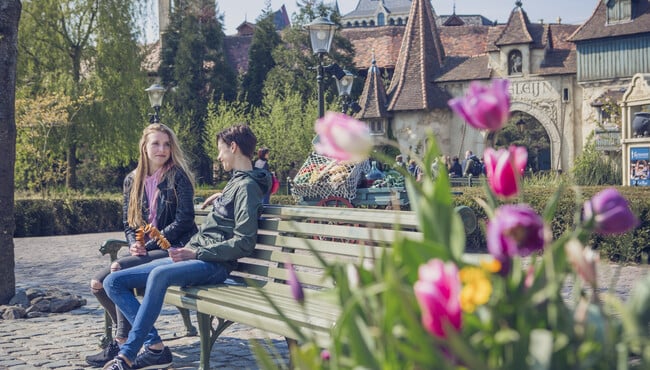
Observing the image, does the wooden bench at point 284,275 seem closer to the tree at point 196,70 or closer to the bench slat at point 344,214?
the bench slat at point 344,214

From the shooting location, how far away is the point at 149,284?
486 centimetres

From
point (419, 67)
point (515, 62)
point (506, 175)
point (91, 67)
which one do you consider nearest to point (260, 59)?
point (419, 67)

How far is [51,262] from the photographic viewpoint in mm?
13539

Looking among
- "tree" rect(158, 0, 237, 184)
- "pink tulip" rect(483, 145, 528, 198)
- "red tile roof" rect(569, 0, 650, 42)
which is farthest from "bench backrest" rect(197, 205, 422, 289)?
"tree" rect(158, 0, 237, 184)

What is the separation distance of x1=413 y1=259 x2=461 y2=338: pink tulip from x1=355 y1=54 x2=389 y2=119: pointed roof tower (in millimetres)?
44530

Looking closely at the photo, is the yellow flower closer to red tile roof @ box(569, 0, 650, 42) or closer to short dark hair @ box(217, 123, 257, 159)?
short dark hair @ box(217, 123, 257, 159)

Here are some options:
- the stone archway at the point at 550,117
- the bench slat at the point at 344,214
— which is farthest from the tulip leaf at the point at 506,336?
the stone archway at the point at 550,117

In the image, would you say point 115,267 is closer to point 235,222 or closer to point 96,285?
point 96,285

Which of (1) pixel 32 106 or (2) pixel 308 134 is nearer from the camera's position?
(1) pixel 32 106

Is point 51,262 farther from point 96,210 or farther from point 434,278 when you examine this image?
point 434,278

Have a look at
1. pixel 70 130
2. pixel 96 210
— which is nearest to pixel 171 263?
pixel 96 210

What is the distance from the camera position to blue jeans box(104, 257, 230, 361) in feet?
15.5

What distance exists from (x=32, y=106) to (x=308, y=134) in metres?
13.6

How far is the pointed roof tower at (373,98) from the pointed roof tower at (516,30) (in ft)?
21.3
